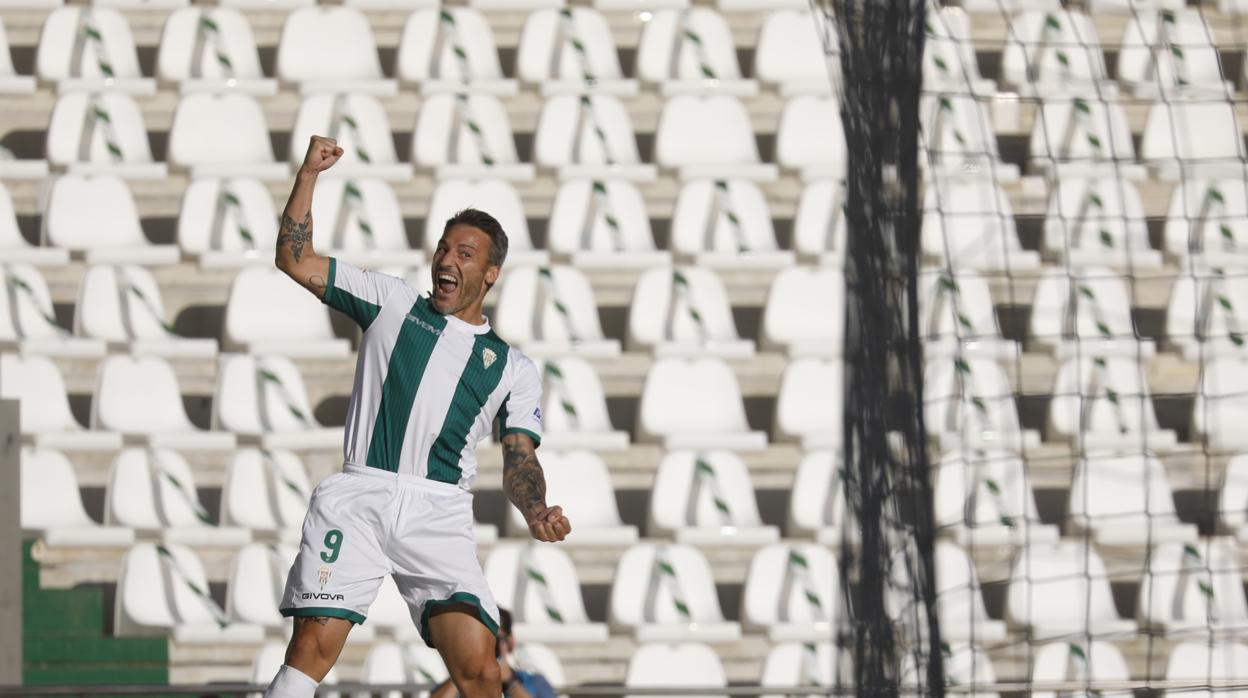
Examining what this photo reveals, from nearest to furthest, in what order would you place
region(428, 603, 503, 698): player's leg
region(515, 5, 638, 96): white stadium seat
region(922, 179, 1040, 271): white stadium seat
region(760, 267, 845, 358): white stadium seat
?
region(428, 603, 503, 698): player's leg < region(760, 267, 845, 358): white stadium seat < region(922, 179, 1040, 271): white stadium seat < region(515, 5, 638, 96): white stadium seat

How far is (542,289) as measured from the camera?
8289mm

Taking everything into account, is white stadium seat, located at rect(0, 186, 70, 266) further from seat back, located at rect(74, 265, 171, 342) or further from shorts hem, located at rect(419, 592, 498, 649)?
shorts hem, located at rect(419, 592, 498, 649)

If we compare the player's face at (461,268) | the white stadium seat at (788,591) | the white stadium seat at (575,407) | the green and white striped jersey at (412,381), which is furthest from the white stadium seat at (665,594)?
the player's face at (461,268)

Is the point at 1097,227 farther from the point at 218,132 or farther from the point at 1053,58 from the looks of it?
the point at 218,132

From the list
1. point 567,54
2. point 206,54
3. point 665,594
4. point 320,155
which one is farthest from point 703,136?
point 320,155

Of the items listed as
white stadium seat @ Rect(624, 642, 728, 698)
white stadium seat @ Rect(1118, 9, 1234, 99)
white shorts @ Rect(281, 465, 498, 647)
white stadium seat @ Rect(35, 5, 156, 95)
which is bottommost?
white stadium seat @ Rect(624, 642, 728, 698)

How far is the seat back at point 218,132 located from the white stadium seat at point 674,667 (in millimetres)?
3388

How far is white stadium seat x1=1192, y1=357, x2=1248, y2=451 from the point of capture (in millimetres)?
8336

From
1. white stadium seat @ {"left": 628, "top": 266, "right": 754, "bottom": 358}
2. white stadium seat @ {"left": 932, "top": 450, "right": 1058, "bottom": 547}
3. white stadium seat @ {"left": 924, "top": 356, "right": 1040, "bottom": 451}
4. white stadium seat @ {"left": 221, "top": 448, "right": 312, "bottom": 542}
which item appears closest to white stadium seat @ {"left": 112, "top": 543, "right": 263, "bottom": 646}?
white stadium seat @ {"left": 221, "top": 448, "right": 312, "bottom": 542}

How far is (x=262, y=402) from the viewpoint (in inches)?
312

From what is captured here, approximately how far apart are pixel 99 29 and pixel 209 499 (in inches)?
112

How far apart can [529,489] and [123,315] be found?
16.7 feet

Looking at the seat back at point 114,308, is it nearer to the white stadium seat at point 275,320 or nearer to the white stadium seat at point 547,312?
the white stadium seat at point 275,320

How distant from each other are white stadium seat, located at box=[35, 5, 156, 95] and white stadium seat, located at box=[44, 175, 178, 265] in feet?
2.49
